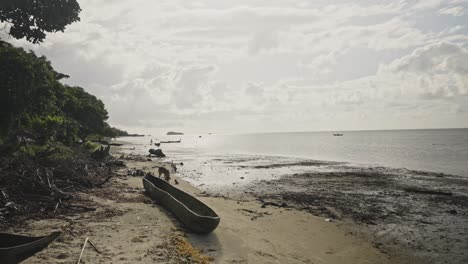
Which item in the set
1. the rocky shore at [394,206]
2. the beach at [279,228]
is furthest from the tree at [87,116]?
the rocky shore at [394,206]

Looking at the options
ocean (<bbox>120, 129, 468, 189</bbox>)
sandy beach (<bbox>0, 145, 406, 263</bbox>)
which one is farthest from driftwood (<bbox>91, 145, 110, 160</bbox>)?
sandy beach (<bbox>0, 145, 406, 263</bbox>)

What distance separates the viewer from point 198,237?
10.0 m

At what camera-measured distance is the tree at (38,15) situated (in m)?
12.8

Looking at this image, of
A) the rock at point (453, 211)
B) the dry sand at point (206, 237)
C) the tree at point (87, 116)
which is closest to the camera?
the dry sand at point (206, 237)

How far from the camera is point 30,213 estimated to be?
10414 mm

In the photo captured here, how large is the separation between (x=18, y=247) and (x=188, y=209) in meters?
5.62

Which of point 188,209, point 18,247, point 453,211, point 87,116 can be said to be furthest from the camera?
point 87,116

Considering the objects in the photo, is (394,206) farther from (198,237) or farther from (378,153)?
(378,153)

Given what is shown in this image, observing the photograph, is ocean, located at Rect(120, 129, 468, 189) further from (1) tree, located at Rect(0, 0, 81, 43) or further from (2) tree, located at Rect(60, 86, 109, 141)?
(1) tree, located at Rect(0, 0, 81, 43)

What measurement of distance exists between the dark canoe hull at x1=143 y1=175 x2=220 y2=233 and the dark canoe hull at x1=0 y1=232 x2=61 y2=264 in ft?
14.9

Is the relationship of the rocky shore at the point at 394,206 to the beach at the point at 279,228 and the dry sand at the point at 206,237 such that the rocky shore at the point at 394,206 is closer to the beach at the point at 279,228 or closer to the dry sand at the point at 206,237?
the beach at the point at 279,228

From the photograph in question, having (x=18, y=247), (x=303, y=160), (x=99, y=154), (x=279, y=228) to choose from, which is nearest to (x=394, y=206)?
(x=279, y=228)

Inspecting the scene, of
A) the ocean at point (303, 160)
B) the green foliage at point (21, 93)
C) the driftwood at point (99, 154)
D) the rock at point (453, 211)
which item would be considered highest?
the green foliage at point (21, 93)

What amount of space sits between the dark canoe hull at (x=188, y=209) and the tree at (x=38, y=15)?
8.89 meters
